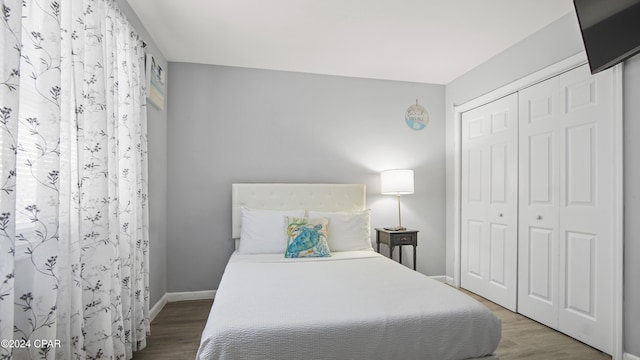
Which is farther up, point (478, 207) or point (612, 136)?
point (612, 136)

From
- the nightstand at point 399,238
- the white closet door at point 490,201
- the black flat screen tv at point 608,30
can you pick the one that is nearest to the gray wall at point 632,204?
the black flat screen tv at point 608,30

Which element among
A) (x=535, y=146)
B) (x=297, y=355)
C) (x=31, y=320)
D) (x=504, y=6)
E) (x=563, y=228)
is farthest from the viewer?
(x=535, y=146)

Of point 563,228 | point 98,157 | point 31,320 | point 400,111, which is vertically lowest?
point 31,320

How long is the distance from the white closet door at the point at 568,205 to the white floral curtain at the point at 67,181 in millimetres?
3295

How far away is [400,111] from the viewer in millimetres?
4066

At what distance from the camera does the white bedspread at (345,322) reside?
1512 mm

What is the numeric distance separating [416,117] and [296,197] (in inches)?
73.7

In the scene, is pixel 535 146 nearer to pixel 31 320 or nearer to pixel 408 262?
pixel 408 262

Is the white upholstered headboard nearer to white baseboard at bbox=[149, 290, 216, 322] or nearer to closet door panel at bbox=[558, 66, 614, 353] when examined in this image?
white baseboard at bbox=[149, 290, 216, 322]

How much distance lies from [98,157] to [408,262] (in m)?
3.45

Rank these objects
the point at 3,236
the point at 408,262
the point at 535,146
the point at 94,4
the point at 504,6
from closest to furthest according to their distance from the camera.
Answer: the point at 3,236, the point at 94,4, the point at 504,6, the point at 535,146, the point at 408,262

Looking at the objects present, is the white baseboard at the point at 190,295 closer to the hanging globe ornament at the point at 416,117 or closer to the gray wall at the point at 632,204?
the hanging globe ornament at the point at 416,117

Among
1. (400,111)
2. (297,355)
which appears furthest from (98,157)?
(400,111)

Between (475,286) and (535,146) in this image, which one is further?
(475,286)
